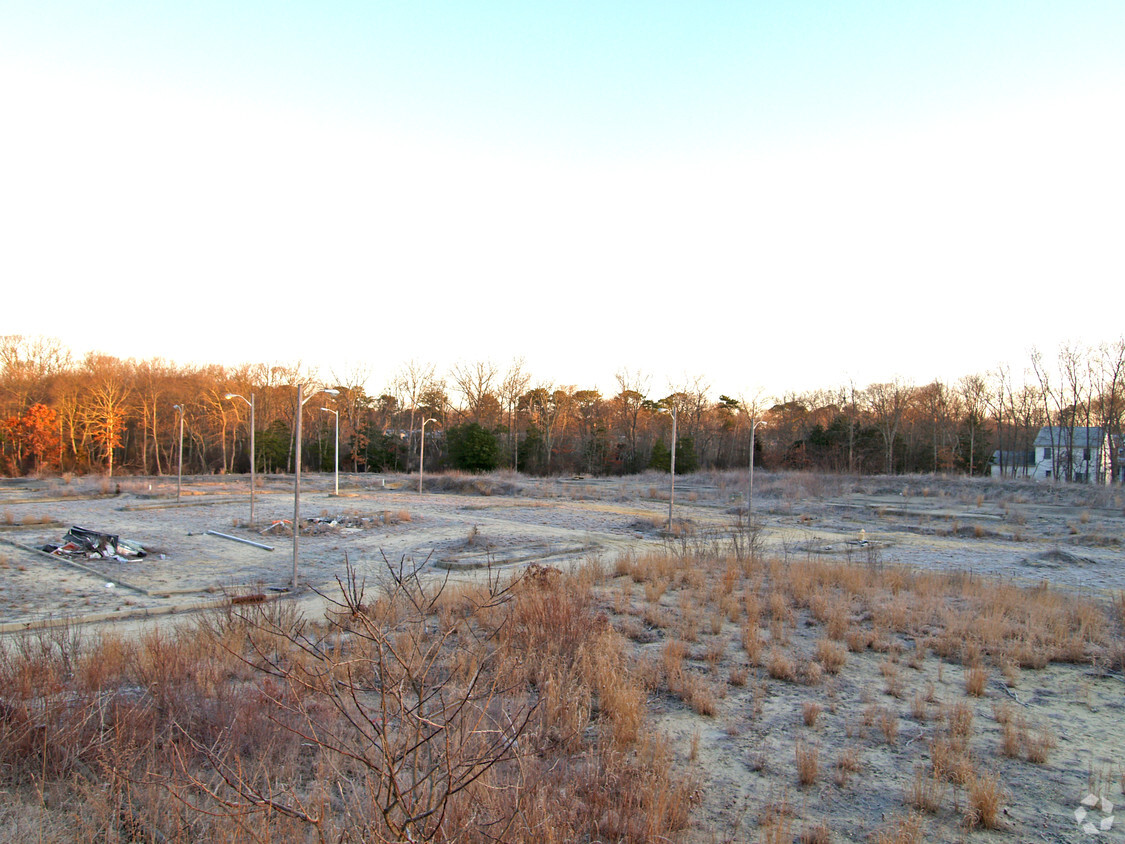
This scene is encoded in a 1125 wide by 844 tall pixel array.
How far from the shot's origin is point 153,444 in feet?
194

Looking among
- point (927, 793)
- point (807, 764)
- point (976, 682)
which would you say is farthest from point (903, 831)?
point (976, 682)

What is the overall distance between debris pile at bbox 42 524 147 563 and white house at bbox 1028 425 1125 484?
53.3m

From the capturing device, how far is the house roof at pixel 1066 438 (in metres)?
51.3

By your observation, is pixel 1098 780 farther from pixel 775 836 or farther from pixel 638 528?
pixel 638 528

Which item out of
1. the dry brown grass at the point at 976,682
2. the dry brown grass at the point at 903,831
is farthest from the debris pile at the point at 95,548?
the dry brown grass at the point at 976,682

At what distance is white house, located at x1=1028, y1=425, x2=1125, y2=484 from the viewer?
4606 centimetres

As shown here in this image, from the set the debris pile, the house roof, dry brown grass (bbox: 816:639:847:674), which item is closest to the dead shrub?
dry brown grass (bbox: 816:639:847:674)

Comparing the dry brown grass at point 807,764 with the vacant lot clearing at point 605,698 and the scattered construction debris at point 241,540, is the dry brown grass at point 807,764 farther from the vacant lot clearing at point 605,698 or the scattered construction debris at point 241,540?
the scattered construction debris at point 241,540

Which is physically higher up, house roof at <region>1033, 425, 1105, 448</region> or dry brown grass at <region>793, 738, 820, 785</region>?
house roof at <region>1033, 425, 1105, 448</region>

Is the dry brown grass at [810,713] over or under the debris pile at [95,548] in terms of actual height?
over

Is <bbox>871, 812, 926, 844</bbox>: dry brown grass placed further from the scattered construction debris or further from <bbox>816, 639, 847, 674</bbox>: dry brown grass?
the scattered construction debris

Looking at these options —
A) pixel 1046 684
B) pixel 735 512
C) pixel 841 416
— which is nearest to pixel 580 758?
pixel 1046 684

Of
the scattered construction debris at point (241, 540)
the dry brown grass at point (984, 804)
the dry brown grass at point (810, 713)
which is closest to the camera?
the dry brown grass at point (984, 804)

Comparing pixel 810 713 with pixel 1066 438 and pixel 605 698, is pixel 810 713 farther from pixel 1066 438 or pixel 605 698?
pixel 1066 438
